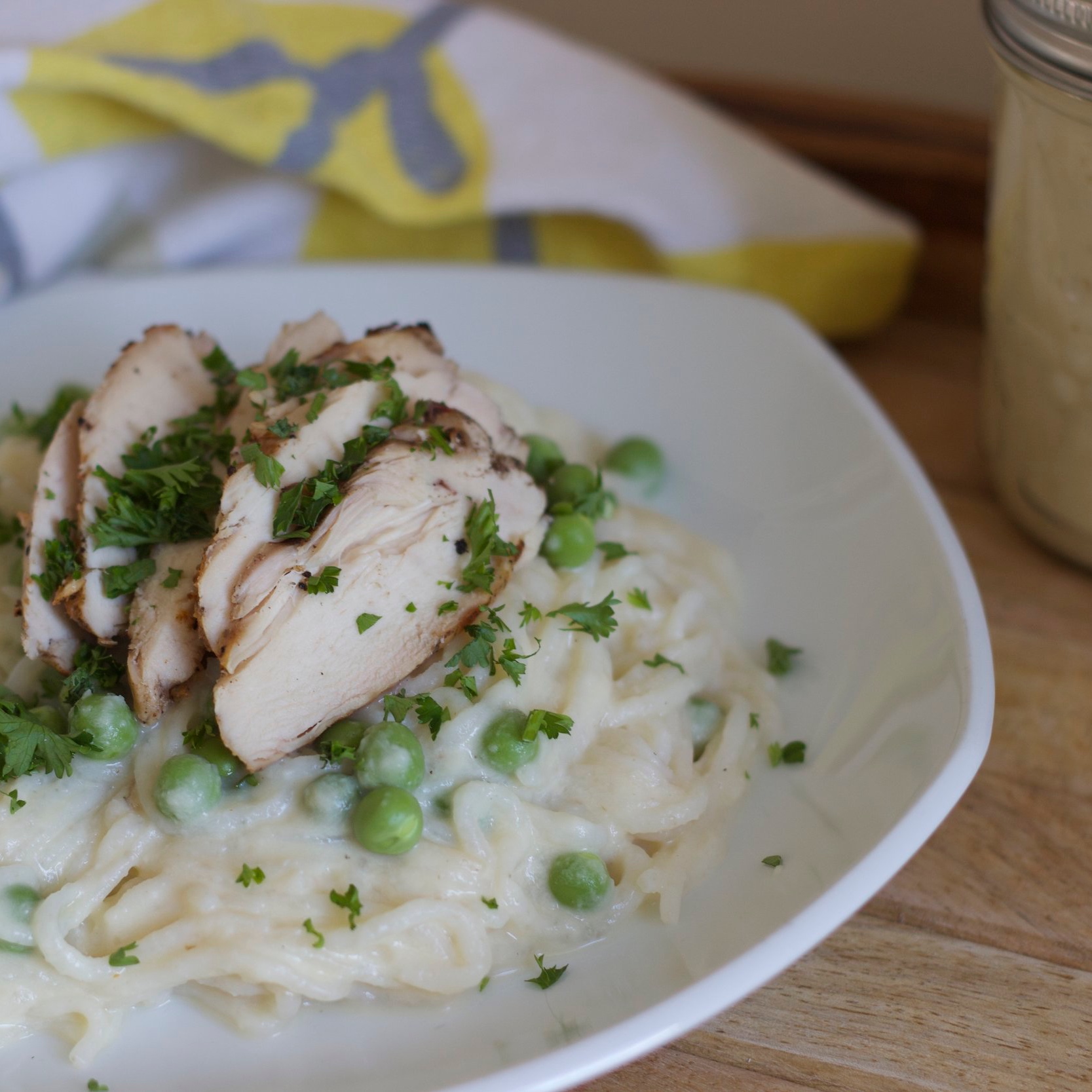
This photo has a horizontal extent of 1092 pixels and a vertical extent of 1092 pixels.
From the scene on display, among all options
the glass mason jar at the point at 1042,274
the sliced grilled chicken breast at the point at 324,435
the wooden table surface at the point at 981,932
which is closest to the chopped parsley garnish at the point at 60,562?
the sliced grilled chicken breast at the point at 324,435

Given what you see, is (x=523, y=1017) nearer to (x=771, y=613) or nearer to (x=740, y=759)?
(x=740, y=759)

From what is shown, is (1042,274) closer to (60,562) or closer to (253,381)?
(253,381)

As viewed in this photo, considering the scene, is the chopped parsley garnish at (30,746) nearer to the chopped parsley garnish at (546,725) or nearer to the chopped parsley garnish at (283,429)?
the chopped parsley garnish at (283,429)

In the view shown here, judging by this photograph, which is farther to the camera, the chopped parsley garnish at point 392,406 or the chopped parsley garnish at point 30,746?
the chopped parsley garnish at point 392,406

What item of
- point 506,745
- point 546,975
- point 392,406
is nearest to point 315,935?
point 546,975

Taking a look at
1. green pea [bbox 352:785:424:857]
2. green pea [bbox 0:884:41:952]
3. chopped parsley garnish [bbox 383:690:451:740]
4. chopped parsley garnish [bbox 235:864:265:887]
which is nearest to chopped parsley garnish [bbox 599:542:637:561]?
chopped parsley garnish [bbox 383:690:451:740]
